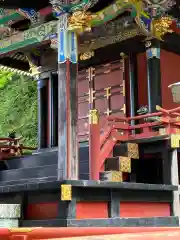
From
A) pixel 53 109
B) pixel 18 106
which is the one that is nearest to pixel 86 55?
pixel 53 109

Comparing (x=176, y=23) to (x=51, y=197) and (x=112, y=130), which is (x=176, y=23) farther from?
(x=51, y=197)

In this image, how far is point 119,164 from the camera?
8992 millimetres

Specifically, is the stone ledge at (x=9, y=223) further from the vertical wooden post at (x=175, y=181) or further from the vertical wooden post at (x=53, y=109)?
the vertical wooden post at (x=53, y=109)

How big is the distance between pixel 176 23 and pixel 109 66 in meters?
2.11

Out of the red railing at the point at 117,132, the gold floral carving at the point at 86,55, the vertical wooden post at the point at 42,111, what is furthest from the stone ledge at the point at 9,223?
the gold floral carving at the point at 86,55

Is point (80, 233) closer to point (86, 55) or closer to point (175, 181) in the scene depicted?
point (175, 181)

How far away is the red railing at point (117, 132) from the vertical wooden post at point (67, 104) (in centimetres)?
41

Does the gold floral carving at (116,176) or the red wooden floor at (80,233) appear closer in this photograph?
the red wooden floor at (80,233)

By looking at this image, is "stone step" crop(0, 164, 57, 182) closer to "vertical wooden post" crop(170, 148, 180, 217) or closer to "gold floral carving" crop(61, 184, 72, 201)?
"gold floral carving" crop(61, 184, 72, 201)

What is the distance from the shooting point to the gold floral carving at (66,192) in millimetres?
7531

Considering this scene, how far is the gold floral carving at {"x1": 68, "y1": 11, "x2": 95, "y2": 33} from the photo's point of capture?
343 inches

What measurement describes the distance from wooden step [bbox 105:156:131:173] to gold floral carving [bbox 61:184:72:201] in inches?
66.8

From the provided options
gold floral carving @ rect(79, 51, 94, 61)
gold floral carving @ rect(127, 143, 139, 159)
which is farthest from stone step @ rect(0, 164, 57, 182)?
gold floral carving @ rect(79, 51, 94, 61)

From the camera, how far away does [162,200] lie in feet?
29.6
